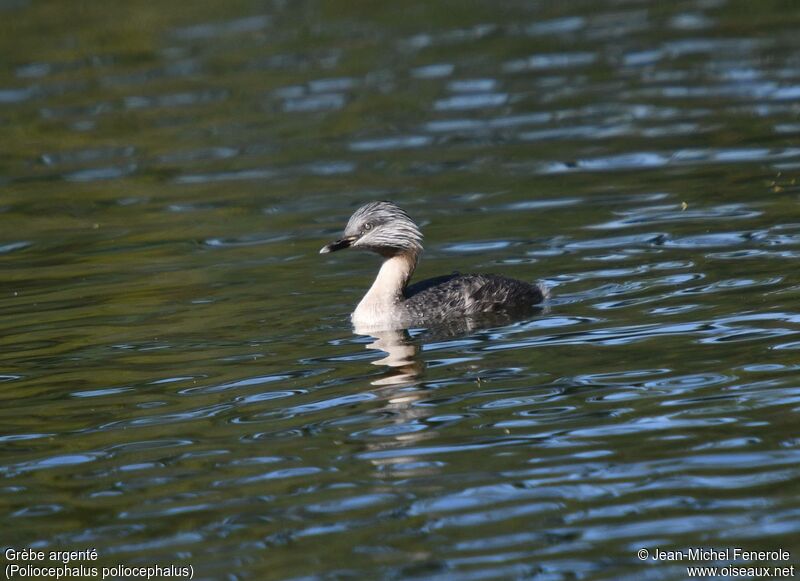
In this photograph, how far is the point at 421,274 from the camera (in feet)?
46.8

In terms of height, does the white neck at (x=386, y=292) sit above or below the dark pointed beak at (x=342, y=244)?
below

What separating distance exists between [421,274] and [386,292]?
6.52 ft

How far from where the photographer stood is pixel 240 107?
22734 mm

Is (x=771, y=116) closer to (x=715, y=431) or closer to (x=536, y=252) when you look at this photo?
(x=536, y=252)

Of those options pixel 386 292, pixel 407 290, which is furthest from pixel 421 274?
pixel 386 292

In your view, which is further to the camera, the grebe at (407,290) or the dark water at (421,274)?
the grebe at (407,290)

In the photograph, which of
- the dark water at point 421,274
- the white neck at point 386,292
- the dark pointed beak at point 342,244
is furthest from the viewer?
the dark pointed beak at point 342,244

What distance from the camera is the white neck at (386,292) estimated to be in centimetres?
1212

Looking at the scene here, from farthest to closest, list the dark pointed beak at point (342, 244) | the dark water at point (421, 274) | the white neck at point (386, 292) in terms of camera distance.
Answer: the dark pointed beak at point (342, 244)
the white neck at point (386, 292)
the dark water at point (421, 274)

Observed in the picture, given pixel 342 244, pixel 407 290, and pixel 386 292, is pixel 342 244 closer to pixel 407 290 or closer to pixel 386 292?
pixel 386 292

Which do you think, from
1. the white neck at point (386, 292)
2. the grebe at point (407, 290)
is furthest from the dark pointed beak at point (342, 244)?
the white neck at point (386, 292)

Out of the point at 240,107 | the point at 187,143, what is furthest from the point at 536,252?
the point at 240,107

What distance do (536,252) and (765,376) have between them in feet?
15.3

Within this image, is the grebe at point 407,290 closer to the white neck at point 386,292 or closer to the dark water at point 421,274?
the white neck at point 386,292
